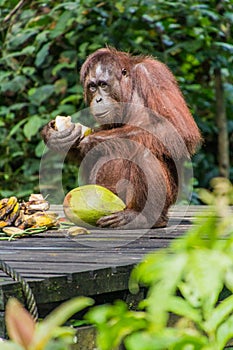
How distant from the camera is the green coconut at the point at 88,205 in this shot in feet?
13.9

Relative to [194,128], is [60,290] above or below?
above

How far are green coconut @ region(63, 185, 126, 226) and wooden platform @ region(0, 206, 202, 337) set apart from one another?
0.15 meters

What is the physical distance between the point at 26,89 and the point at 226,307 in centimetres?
699

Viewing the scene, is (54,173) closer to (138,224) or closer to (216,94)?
(216,94)

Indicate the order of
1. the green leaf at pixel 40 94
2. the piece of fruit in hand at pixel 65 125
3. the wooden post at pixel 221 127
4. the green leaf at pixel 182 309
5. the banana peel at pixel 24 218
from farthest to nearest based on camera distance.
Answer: the wooden post at pixel 221 127, the green leaf at pixel 40 94, the piece of fruit in hand at pixel 65 125, the banana peel at pixel 24 218, the green leaf at pixel 182 309

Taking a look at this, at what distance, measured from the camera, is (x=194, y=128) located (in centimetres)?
459

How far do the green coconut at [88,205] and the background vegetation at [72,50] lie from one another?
9.77ft

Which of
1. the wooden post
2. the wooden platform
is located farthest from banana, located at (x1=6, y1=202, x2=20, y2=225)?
the wooden post

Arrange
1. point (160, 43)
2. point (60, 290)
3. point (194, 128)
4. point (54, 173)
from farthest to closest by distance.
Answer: point (160, 43), point (54, 173), point (194, 128), point (60, 290)

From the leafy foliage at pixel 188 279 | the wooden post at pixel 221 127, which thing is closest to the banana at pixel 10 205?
the leafy foliage at pixel 188 279

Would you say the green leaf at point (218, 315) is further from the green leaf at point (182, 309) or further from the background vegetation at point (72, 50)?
the background vegetation at point (72, 50)

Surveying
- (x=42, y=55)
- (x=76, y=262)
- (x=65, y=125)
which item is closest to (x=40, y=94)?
(x=42, y=55)

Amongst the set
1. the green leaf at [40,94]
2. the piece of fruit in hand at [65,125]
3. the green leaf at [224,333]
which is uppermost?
the green leaf at [224,333]

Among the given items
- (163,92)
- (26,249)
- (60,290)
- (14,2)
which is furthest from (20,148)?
(60,290)
